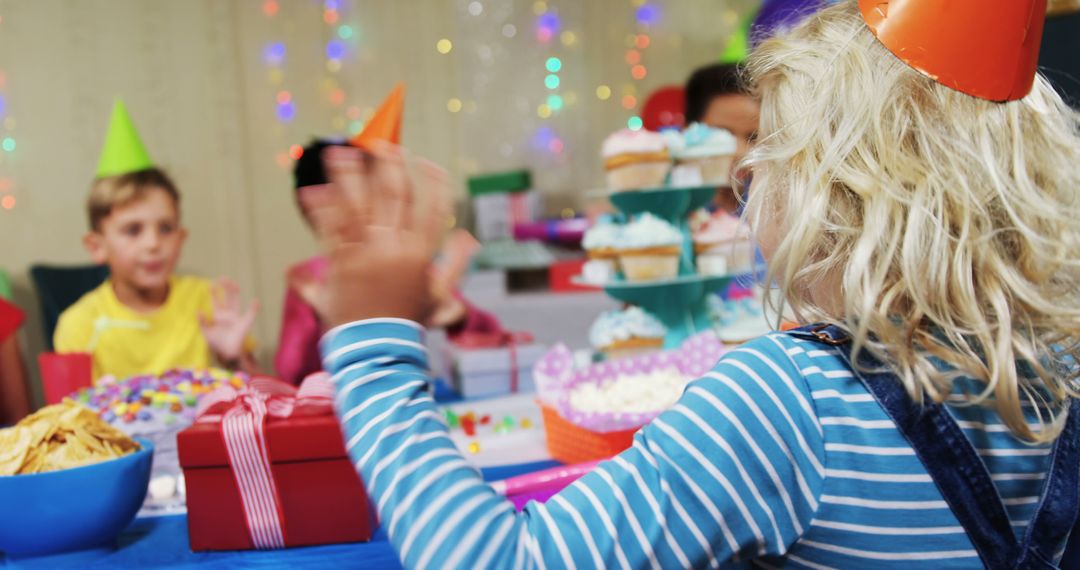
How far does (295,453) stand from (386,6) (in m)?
2.83

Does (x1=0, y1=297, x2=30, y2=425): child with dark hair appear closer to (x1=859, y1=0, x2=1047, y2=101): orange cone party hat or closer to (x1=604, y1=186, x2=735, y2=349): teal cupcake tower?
(x1=604, y1=186, x2=735, y2=349): teal cupcake tower

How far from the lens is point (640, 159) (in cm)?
156

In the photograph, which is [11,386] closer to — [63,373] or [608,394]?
[63,373]

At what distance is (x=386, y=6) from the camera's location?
133 inches

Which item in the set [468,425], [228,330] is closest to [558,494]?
[468,425]

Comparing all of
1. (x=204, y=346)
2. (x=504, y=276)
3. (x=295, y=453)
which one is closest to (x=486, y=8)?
(x=504, y=276)

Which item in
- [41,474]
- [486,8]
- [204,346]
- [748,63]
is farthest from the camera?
[486,8]

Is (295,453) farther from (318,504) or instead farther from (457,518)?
(457,518)

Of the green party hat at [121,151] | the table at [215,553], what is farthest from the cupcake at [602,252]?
the green party hat at [121,151]

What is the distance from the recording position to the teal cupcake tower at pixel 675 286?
155 cm

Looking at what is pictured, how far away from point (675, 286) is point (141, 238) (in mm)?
1248

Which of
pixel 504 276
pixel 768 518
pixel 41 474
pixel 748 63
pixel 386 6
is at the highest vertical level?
pixel 386 6

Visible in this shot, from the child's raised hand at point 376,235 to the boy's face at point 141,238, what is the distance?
1.61m

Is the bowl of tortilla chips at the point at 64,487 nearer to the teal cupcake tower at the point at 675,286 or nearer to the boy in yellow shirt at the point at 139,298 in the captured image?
the teal cupcake tower at the point at 675,286
